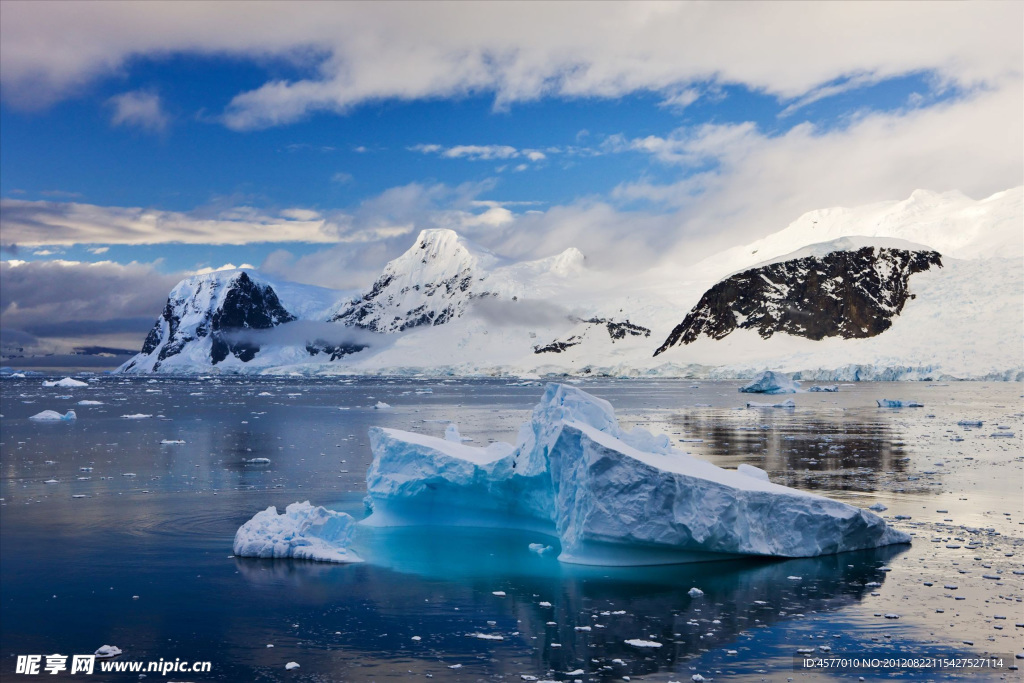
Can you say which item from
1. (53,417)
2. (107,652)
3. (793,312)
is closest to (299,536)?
(107,652)

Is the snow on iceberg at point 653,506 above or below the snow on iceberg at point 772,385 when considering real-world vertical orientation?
below

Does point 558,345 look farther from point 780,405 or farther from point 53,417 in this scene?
point 53,417

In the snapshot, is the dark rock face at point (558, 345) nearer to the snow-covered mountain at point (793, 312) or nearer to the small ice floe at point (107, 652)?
the snow-covered mountain at point (793, 312)

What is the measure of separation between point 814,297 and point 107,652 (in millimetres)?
131146

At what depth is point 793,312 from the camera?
→ 130 metres

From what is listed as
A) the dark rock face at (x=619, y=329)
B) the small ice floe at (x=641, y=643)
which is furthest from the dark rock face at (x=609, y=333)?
the small ice floe at (x=641, y=643)

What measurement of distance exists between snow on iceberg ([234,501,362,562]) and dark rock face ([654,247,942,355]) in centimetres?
10960

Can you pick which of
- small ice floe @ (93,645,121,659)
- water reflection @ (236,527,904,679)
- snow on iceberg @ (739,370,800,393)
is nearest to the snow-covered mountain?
snow on iceberg @ (739,370,800,393)

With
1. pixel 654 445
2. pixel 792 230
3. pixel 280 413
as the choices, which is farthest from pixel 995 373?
pixel 792 230

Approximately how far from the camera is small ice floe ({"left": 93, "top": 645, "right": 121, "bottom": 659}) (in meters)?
8.34

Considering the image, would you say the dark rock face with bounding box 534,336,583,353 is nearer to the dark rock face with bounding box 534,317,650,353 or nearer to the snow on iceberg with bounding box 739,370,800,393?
the dark rock face with bounding box 534,317,650,353

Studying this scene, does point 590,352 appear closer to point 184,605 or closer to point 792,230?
point 792,230

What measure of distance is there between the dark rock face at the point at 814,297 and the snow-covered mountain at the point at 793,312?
214mm

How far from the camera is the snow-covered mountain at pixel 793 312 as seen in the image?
93.8 meters
